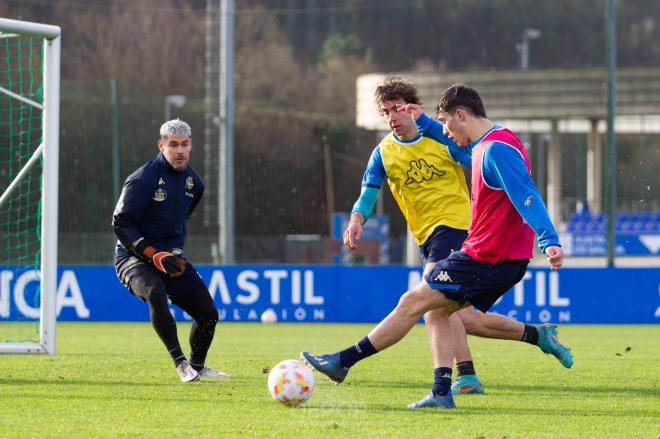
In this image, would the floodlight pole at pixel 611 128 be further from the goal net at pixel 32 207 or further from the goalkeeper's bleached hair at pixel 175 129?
the goalkeeper's bleached hair at pixel 175 129

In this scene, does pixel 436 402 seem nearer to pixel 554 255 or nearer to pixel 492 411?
pixel 492 411

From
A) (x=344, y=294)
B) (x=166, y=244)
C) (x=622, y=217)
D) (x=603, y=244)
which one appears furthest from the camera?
(x=622, y=217)

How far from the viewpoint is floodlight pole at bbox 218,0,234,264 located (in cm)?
1930

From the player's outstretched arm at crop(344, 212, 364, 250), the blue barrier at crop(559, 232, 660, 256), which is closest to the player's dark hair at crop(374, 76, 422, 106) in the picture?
the player's outstretched arm at crop(344, 212, 364, 250)

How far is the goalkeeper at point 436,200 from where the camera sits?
25.2 feet

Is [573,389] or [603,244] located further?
[603,244]

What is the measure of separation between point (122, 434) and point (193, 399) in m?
Answer: 1.43

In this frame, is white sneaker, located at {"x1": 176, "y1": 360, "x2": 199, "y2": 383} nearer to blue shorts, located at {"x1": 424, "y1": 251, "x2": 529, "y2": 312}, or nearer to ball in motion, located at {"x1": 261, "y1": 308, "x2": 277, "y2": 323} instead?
blue shorts, located at {"x1": 424, "y1": 251, "x2": 529, "y2": 312}

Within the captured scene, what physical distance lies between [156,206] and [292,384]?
2.25 meters

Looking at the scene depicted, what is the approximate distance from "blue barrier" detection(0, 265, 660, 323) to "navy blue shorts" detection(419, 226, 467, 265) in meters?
8.45

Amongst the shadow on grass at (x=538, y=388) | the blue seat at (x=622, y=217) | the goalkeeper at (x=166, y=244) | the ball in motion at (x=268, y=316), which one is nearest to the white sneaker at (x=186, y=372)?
the goalkeeper at (x=166, y=244)

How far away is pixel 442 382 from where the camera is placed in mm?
6750

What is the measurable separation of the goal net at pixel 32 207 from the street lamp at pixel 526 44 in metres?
16.9

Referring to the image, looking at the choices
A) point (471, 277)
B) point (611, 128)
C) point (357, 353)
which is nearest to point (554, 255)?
point (471, 277)
